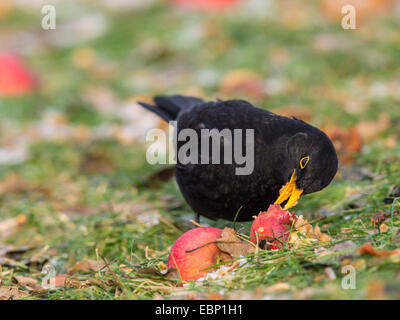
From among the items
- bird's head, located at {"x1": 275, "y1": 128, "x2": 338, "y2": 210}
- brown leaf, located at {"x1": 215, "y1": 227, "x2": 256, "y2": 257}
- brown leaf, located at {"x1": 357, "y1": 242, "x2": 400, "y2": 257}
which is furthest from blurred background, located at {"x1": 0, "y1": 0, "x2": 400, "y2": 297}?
brown leaf, located at {"x1": 357, "y1": 242, "x2": 400, "y2": 257}

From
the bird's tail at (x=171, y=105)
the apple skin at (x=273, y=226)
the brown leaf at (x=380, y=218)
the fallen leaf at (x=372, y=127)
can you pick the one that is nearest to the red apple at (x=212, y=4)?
the fallen leaf at (x=372, y=127)

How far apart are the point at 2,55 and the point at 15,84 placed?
415 millimetres

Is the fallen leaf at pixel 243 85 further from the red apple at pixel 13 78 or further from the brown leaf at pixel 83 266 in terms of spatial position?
the brown leaf at pixel 83 266

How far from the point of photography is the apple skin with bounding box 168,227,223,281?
8.78 ft

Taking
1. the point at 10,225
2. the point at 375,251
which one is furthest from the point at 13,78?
the point at 375,251

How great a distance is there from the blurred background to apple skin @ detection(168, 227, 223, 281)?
708 mm

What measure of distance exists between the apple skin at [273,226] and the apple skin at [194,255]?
22 cm

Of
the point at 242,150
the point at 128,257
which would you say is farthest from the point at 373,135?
the point at 128,257

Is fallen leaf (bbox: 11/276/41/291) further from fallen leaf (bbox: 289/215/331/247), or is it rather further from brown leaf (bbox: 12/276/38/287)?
fallen leaf (bbox: 289/215/331/247)

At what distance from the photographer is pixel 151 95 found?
7398mm

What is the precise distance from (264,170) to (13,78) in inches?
217

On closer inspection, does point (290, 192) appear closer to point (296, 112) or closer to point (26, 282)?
point (26, 282)

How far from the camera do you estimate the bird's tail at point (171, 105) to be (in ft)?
14.3
